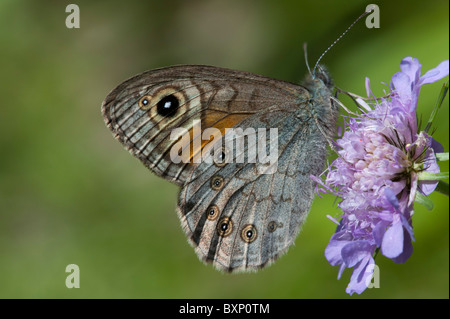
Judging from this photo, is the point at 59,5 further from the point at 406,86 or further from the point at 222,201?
the point at 406,86

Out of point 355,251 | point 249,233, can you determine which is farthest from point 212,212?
point 355,251

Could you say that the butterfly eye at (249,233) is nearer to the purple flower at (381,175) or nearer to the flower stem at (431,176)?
the purple flower at (381,175)

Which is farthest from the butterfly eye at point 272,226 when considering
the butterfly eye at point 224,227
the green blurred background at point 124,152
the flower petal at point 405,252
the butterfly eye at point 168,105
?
the green blurred background at point 124,152

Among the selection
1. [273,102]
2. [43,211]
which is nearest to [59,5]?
[43,211]

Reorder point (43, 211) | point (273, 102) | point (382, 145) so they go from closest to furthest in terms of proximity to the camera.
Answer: point (382, 145)
point (273, 102)
point (43, 211)

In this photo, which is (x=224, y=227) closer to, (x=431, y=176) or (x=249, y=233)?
(x=249, y=233)
